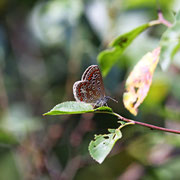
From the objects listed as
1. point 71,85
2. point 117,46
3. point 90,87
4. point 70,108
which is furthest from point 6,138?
point 70,108

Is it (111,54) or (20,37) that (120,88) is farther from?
(20,37)

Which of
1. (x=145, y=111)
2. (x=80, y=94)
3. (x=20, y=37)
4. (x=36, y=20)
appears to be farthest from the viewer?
(x=20, y=37)

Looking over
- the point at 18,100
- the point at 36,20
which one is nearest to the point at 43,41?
the point at 36,20

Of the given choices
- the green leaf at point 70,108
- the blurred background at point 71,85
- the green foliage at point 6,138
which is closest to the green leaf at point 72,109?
the green leaf at point 70,108

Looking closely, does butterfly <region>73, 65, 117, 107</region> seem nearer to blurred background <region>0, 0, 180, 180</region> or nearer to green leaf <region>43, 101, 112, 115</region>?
green leaf <region>43, 101, 112, 115</region>

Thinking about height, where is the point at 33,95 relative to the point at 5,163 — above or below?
above

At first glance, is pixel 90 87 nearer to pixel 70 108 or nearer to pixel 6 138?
pixel 70 108

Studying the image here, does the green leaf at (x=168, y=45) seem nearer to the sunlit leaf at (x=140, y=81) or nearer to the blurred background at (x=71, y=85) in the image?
the sunlit leaf at (x=140, y=81)

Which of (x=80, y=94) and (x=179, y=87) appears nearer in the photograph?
(x=80, y=94)
